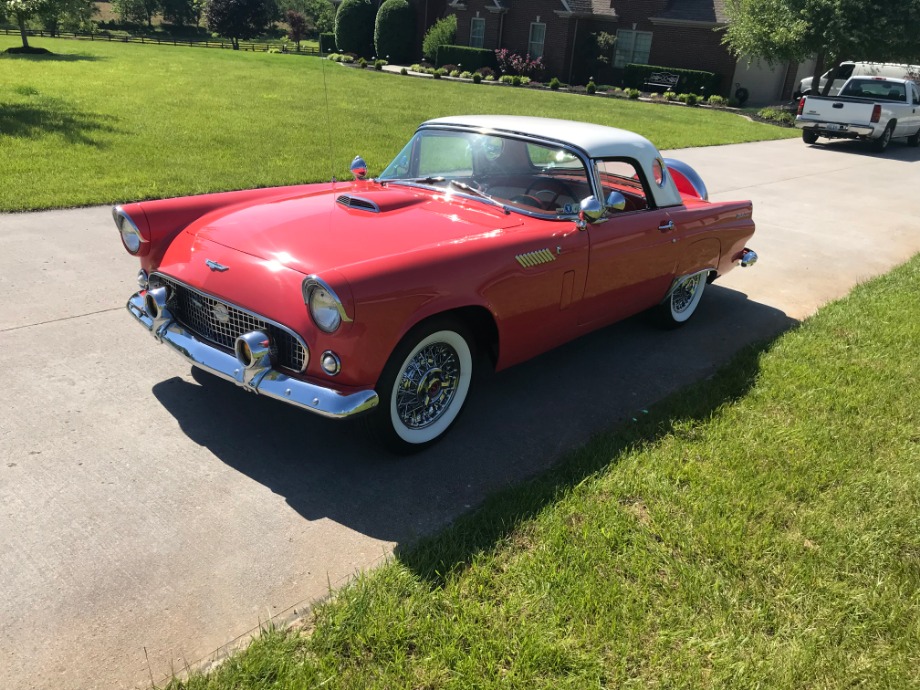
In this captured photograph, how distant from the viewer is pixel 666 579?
2789 millimetres

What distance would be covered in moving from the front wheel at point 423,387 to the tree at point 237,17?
55.5 metres

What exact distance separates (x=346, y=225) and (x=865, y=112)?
1659 cm

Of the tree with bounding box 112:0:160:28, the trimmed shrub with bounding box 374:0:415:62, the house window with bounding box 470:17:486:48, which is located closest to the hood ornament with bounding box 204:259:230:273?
the house window with bounding box 470:17:486:48

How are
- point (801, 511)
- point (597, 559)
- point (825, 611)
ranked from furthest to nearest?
point (801, 511), point (597, 559), point (825, 611)

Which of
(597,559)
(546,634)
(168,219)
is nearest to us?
(546,634)

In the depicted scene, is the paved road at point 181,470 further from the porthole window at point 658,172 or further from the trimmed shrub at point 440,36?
the trimmed shrub at point 440,36

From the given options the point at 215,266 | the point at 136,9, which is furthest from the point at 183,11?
the point at 215,266

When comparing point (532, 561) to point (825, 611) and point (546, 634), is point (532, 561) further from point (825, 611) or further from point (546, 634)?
point (825, 611)

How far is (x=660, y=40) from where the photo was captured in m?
29.8

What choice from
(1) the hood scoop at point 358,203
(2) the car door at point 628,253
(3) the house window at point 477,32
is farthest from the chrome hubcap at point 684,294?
(3) the house window at point 477,32

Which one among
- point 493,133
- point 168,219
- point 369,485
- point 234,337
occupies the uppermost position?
point 493,133

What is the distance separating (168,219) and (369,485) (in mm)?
1913

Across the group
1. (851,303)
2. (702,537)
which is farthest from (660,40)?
(702,537)

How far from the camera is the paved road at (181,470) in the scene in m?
2.46
